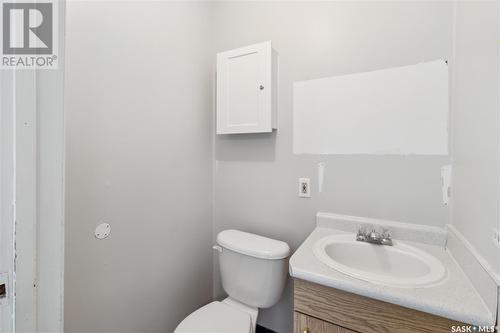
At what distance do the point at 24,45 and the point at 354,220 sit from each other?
1.38 m

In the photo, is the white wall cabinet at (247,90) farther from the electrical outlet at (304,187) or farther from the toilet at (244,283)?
the toilet at (244,283)

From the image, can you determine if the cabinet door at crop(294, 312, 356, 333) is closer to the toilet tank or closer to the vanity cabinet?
the vanity cabinet

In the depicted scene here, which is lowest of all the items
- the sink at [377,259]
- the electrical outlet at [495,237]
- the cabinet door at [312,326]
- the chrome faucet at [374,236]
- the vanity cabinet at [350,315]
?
the cabinet door at [312,326]

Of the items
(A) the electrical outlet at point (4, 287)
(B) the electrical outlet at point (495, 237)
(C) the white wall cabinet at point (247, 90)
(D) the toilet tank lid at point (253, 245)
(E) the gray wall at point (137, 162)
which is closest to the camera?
(A) the electrical outlet at point (4, 287)

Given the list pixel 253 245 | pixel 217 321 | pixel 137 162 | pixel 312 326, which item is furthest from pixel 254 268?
pixel 137 162

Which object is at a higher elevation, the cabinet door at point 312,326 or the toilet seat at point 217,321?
the cabinet door at point 312,326

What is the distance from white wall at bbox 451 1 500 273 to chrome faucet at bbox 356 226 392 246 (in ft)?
0.88

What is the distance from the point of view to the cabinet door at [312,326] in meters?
0.82

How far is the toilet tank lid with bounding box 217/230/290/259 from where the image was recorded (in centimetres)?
122

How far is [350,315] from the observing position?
2.59 ft

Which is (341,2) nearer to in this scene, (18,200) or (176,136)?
(176,136)

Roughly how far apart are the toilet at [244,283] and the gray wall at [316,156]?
0.73 ft

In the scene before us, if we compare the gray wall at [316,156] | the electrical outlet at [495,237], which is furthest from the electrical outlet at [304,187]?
the electrical outlet at [495,237]

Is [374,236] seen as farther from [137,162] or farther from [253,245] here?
[137,162]
